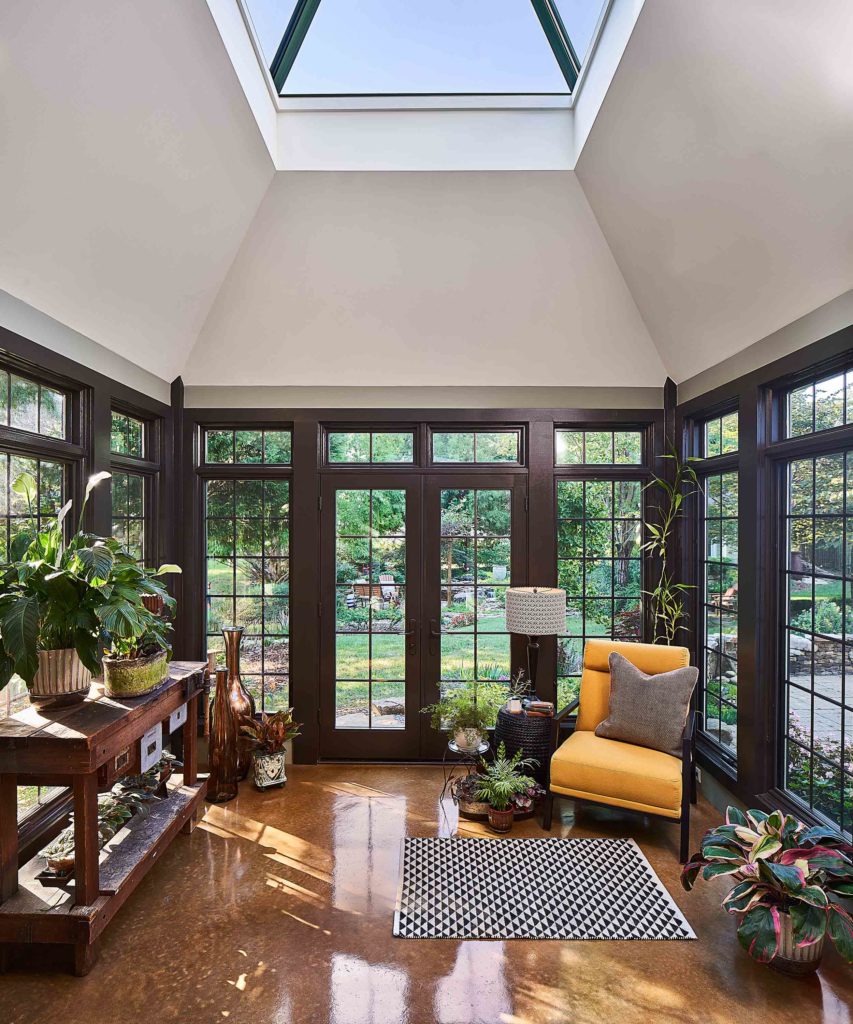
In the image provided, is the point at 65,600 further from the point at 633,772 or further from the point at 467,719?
the point at 633,772

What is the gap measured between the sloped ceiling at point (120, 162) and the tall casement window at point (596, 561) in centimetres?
264

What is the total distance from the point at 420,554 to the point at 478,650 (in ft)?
2.64

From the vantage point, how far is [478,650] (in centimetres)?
450

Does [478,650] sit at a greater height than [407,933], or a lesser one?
greater

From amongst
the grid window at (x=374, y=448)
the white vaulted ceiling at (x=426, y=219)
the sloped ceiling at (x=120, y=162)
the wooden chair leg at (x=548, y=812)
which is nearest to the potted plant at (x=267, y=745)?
the wooden chair leg at (x=548, y=812)

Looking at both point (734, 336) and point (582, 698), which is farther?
point (582, 698)

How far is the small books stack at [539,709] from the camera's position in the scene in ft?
12.6

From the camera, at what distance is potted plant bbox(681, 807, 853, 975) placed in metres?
2.26

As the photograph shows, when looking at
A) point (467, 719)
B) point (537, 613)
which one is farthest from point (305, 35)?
point (467, 719)

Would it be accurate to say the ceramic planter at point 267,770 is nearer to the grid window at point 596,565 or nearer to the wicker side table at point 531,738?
the wicker side table at point 531,738

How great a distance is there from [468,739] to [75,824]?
7.30 ft

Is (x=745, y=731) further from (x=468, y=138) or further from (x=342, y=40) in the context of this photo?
(x=342, y=40)

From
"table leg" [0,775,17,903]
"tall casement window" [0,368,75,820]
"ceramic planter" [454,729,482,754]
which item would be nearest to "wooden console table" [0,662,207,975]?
"table leg" [0,775,17,903]

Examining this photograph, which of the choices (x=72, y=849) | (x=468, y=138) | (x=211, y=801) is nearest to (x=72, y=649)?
(x=72, y=849)
